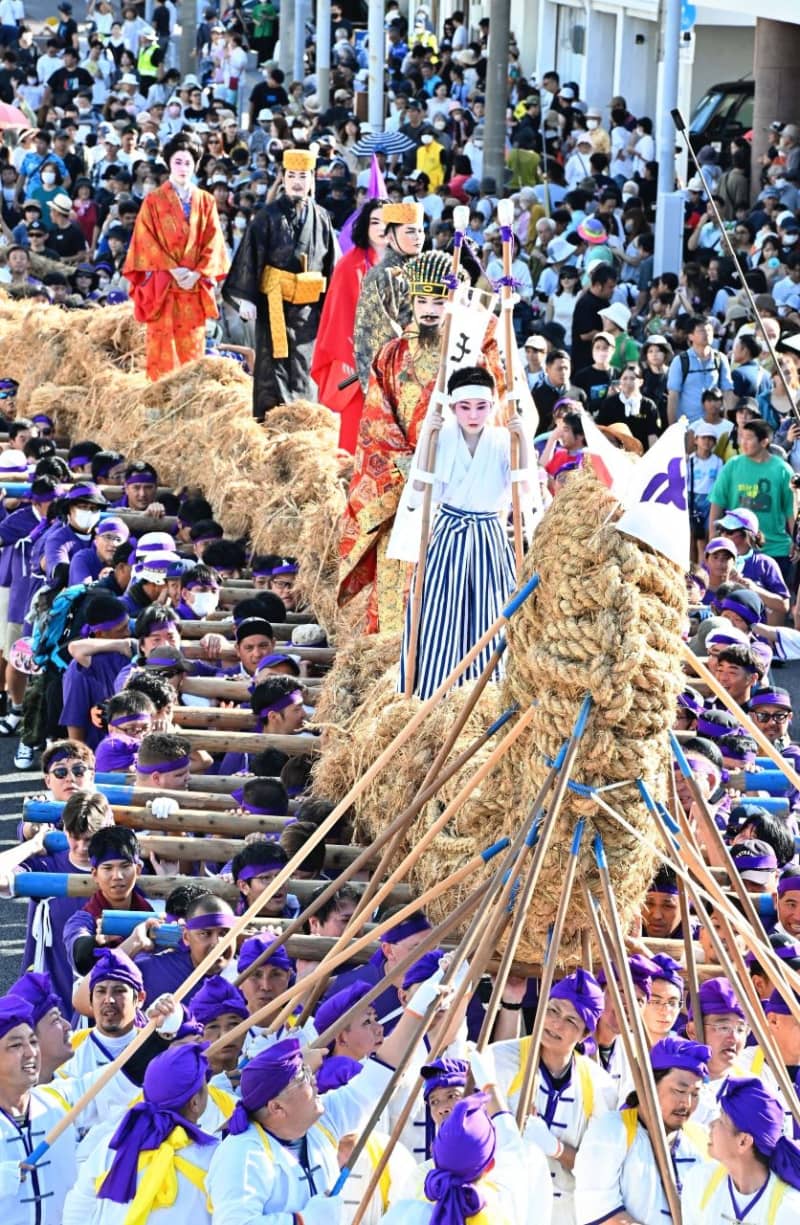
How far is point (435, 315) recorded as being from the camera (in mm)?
8625

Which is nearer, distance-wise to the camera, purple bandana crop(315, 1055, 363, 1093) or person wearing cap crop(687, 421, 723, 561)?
purple bandana crop(315, 1055, 363, 1093)

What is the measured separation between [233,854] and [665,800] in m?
1.98

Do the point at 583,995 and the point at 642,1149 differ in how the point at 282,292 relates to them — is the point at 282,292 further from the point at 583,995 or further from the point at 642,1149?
the point at 642,1149

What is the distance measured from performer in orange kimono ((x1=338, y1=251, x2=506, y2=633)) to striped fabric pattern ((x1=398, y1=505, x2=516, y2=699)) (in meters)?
0.84

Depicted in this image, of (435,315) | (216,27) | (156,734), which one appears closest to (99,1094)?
(156,734)

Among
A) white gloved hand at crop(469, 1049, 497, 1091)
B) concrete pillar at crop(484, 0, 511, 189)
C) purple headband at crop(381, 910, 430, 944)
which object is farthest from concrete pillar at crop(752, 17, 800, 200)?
white gloved hand at crop(469, 1049, 497, 1091)

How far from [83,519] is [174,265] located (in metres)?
2.71

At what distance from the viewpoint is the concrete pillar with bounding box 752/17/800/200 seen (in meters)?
18.8

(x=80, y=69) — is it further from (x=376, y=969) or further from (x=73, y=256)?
(x=376, y=969)

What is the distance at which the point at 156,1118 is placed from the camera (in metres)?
5.34

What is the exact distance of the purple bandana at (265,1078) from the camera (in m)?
5.29

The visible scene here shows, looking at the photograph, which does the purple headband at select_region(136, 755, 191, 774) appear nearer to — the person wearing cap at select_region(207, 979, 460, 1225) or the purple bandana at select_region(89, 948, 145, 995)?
the purple bandana at select_region(89, 948, 145, 995)

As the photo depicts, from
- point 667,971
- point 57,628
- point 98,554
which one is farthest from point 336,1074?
point 98,554

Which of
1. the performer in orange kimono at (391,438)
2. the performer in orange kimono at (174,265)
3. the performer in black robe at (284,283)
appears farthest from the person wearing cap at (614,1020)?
the performer in orange kimono at (174,265)
